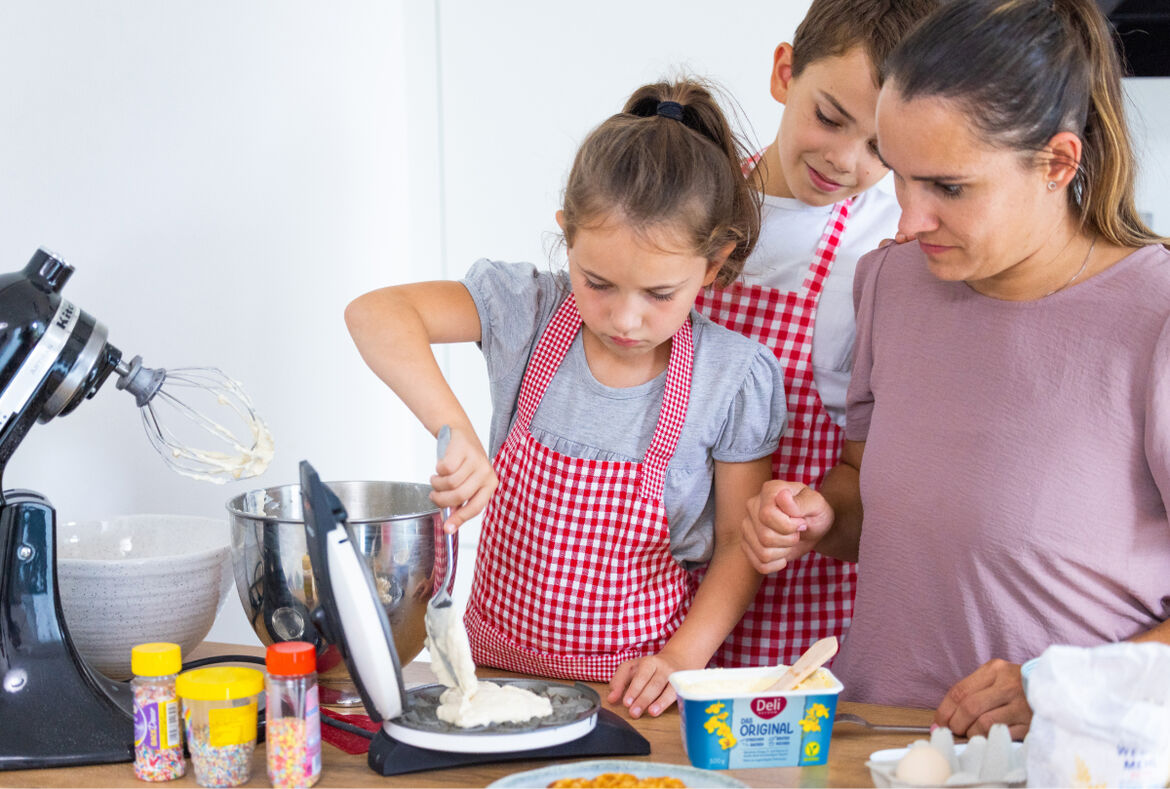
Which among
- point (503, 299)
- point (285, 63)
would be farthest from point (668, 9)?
point (503, 299)

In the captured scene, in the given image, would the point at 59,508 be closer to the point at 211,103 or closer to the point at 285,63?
the point at 211,103

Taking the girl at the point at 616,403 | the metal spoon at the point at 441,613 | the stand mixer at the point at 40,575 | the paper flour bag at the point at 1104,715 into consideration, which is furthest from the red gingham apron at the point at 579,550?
the paper flour bag at the point at 1104,715

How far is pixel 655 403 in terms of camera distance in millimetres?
1328

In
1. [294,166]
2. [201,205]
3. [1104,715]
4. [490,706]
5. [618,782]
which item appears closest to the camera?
[1104,715]

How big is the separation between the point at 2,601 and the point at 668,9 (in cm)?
177

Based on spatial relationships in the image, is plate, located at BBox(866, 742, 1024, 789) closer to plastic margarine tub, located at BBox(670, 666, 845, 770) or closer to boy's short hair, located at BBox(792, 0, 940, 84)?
plastic margarine tub, located at BBox(670, 666, 845, 770)

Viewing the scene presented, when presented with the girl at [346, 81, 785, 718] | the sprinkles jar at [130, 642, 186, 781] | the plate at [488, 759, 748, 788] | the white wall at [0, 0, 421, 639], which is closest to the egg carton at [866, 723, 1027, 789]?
the plate at [488, 759, 748, 788]

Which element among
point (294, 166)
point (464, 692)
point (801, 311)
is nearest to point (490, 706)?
point (464, 692)

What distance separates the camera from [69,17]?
138 cm

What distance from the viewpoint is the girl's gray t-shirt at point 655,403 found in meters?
1.31

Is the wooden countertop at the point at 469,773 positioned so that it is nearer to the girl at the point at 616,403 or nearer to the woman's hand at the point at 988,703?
the woman's hand at the point at 988,703

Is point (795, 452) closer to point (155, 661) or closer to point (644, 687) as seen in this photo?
point (644, 687)

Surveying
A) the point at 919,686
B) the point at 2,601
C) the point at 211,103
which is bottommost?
the point at 919,686

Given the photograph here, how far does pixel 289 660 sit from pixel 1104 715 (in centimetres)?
60
